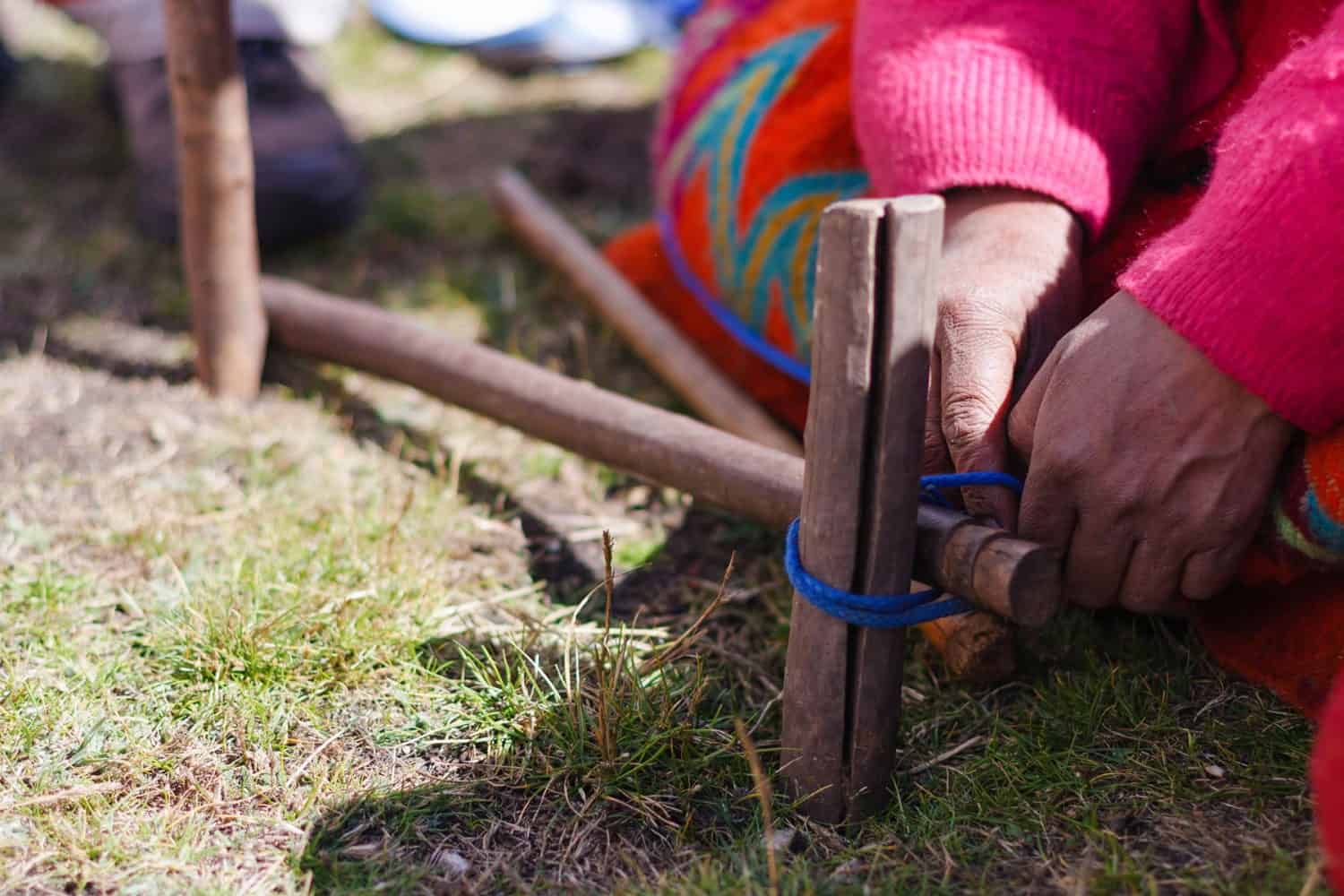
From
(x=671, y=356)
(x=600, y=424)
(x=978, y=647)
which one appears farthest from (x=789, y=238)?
(x=978, y=647)

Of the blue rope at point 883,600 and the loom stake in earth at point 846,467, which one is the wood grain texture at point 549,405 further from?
the blue rope at point 883,600

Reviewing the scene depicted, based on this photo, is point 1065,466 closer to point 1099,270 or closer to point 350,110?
point 1099,270

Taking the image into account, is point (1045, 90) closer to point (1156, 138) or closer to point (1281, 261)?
point (1156, 138)

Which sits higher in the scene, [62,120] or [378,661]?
[62,120]

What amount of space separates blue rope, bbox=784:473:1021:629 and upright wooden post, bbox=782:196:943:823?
1 cm

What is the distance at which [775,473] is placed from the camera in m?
1.44

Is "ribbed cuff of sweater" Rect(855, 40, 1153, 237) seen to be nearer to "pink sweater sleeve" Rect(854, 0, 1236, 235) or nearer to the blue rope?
"pink sweater sleeve" Rect(854, 0, 1236, 235)

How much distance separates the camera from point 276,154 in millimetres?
2576

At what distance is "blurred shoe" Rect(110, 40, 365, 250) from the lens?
2.59 meters

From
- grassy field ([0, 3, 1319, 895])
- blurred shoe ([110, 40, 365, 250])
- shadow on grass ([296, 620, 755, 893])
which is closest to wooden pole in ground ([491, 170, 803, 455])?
grassy field ([0, 3, 1319, 895])

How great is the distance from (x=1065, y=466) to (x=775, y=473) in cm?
37

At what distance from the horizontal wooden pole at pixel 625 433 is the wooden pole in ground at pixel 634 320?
275 mm

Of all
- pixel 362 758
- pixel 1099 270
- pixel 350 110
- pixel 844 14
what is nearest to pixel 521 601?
pixel 362 758

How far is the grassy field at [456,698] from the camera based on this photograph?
119 centimetres
